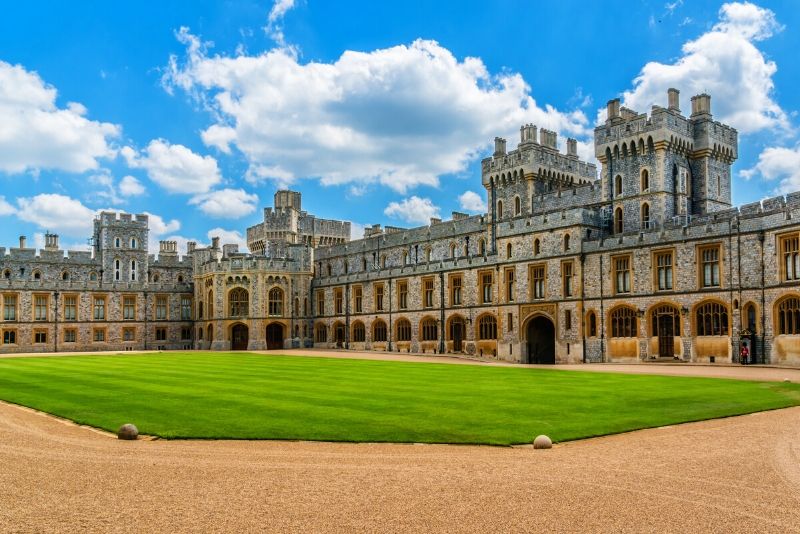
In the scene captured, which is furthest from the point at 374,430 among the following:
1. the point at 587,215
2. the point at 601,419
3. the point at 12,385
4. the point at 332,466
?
the point at 587,215

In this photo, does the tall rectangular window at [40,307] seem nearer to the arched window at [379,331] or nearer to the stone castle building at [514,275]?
the stone castle building at [514,275]

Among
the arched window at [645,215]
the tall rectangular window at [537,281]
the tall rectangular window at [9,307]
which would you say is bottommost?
the tall rectangular window at [9,307]

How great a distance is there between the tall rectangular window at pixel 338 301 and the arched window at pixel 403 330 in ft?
24.2

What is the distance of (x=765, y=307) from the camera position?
32531mm

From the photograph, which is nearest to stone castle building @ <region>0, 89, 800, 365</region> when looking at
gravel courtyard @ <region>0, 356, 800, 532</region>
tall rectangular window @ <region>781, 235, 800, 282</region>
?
tall rectangular window @ <region>781, 235, 800, 282</region>

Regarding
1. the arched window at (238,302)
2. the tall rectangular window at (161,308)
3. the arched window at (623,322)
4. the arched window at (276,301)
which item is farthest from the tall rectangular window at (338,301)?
the arched window at (623,322)

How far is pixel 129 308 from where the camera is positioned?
6444cm

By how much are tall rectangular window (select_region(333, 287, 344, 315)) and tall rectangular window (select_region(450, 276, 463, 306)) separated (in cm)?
1298

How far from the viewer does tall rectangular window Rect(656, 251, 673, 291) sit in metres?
36.7

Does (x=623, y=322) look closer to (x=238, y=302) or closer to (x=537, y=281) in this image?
(x=537, y=281)

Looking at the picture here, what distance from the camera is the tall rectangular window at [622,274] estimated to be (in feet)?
126

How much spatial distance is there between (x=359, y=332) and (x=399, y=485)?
164ft

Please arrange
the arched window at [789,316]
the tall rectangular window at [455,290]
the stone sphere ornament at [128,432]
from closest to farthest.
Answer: the stone sphere ornament at [128,432], the arched window at [789,316], the tall rectangular window at [455,290]

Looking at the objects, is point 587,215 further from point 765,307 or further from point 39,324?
point 39,324
